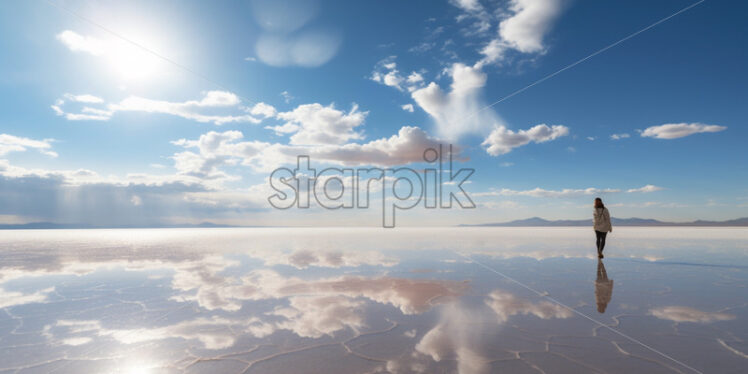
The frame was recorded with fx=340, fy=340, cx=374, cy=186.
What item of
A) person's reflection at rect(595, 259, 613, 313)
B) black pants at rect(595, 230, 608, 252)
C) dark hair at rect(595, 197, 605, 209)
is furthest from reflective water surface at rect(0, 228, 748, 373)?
dark hair at rect(595, 197, 605, 209)

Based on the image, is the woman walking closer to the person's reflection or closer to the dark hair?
the dark hair

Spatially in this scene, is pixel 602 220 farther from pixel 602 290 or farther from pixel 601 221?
pixel 602 290

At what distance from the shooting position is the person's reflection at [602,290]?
16.1 feet

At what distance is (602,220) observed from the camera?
11023 mm

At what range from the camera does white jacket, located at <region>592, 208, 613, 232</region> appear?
10.9 meters

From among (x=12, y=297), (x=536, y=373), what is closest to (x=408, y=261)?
(x=536, y=373)

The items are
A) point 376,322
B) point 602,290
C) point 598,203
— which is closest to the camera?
point 376,322

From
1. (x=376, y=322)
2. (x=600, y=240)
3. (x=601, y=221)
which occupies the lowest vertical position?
(x=376, y=322)

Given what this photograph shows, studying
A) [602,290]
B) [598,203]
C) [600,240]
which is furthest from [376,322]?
[598,203]

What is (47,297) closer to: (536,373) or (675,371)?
(536,373)

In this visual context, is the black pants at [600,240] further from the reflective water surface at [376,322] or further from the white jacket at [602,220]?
the reflective water surface at [376,322]

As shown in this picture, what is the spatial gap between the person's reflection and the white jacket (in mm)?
3715

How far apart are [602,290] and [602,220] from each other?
6.31 metres

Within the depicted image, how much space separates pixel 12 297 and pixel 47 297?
622 millimetres
